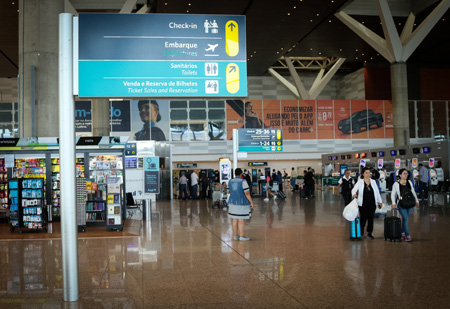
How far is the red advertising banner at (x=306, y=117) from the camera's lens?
1519 inches

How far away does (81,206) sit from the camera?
11820 millimetres

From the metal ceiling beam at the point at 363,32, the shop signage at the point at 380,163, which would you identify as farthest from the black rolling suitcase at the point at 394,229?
the shop signage at the point at 380,163

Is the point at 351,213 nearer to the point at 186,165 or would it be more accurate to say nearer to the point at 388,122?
the point at 186,165

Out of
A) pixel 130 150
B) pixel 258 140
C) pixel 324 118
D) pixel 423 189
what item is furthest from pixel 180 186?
pixel 324 118

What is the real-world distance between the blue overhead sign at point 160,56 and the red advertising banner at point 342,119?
34.3m

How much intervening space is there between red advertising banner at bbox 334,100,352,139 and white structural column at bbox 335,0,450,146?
1006cm

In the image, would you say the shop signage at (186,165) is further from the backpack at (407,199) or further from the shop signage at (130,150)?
the backpack at (407,199)

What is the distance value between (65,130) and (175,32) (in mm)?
1771

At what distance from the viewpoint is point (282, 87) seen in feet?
150

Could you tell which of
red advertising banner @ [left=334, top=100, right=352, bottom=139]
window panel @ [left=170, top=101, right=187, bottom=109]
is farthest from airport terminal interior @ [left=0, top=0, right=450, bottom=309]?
window panel @ [left=170, top=101, right=187, bottom=109]

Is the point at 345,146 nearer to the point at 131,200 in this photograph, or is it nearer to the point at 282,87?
the point at 282,87

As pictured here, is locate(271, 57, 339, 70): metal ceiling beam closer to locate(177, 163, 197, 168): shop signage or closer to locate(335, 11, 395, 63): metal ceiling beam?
locate(335, 11, 395, 63): metal ceiling beam

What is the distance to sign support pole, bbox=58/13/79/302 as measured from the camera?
523cm

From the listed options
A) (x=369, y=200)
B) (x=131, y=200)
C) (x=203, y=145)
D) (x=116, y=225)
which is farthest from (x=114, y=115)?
(x=369, y=200)
